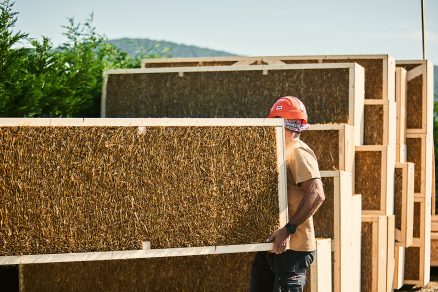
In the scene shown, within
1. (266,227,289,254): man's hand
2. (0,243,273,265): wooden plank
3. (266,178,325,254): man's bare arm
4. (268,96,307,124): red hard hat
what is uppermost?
(268,96,307,124): red hard hat

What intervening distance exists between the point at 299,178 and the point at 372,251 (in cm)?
286

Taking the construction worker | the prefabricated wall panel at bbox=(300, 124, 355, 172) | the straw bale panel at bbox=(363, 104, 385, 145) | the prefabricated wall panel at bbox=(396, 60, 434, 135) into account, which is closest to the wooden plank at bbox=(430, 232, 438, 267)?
the prefabricated wall panel at bbox=(396, 60, 434, 135)

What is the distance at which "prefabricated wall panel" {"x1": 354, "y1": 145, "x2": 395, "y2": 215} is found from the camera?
771 centimetres

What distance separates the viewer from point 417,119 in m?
9.35

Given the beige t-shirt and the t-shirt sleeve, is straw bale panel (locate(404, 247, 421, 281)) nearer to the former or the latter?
the beige t-shirt

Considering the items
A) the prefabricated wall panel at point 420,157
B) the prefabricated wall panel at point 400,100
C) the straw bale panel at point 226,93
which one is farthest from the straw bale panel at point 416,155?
the straw bale panel at point 226,93

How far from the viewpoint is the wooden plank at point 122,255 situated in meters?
4.86

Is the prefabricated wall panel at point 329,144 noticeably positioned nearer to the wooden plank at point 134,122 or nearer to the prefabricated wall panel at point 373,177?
the prefabricated wall panel at point 373,177

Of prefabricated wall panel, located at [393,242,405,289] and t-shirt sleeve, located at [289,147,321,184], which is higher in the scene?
t-shirt sleeve, located at [289,147,321,184]

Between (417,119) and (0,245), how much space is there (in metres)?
6.00

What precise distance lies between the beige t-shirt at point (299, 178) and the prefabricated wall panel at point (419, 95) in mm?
4331

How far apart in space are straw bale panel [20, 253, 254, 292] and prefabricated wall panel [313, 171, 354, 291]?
32.6 inches

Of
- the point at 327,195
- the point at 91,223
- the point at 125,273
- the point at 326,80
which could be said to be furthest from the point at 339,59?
the point at 91,223

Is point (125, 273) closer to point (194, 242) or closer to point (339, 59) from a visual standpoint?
point (194, 242)
